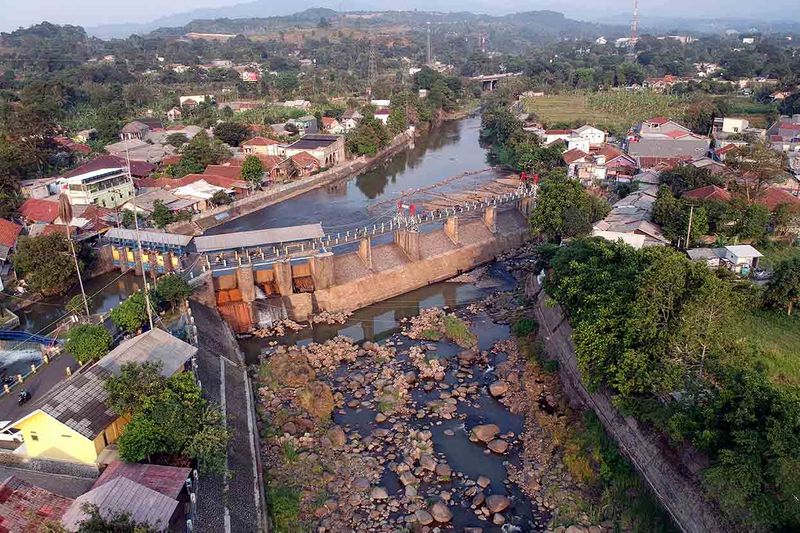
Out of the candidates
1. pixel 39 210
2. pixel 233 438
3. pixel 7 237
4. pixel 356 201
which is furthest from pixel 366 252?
pixel 39 210

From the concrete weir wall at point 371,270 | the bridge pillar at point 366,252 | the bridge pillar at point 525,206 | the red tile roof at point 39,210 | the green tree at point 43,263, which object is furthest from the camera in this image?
the bridge pillar at point 525,206

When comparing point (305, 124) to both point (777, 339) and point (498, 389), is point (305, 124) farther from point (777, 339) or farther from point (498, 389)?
point (777, 339)

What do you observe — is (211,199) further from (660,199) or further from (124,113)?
(124,113)

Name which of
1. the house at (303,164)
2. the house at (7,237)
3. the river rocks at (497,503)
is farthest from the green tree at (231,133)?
the river rocks at (497,503)

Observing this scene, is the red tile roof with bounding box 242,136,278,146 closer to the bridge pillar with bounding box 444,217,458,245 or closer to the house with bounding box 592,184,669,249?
the bridge pillar with bounding box 444,217,458,245

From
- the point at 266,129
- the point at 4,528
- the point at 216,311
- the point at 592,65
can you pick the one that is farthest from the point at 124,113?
the point at 592,65

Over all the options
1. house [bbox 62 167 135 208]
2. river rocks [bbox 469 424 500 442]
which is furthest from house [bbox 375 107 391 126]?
river rocks [bbox 469 424 500 442]

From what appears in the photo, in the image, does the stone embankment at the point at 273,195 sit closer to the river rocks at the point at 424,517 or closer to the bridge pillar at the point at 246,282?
the bridge pillar at the point at 246,282
